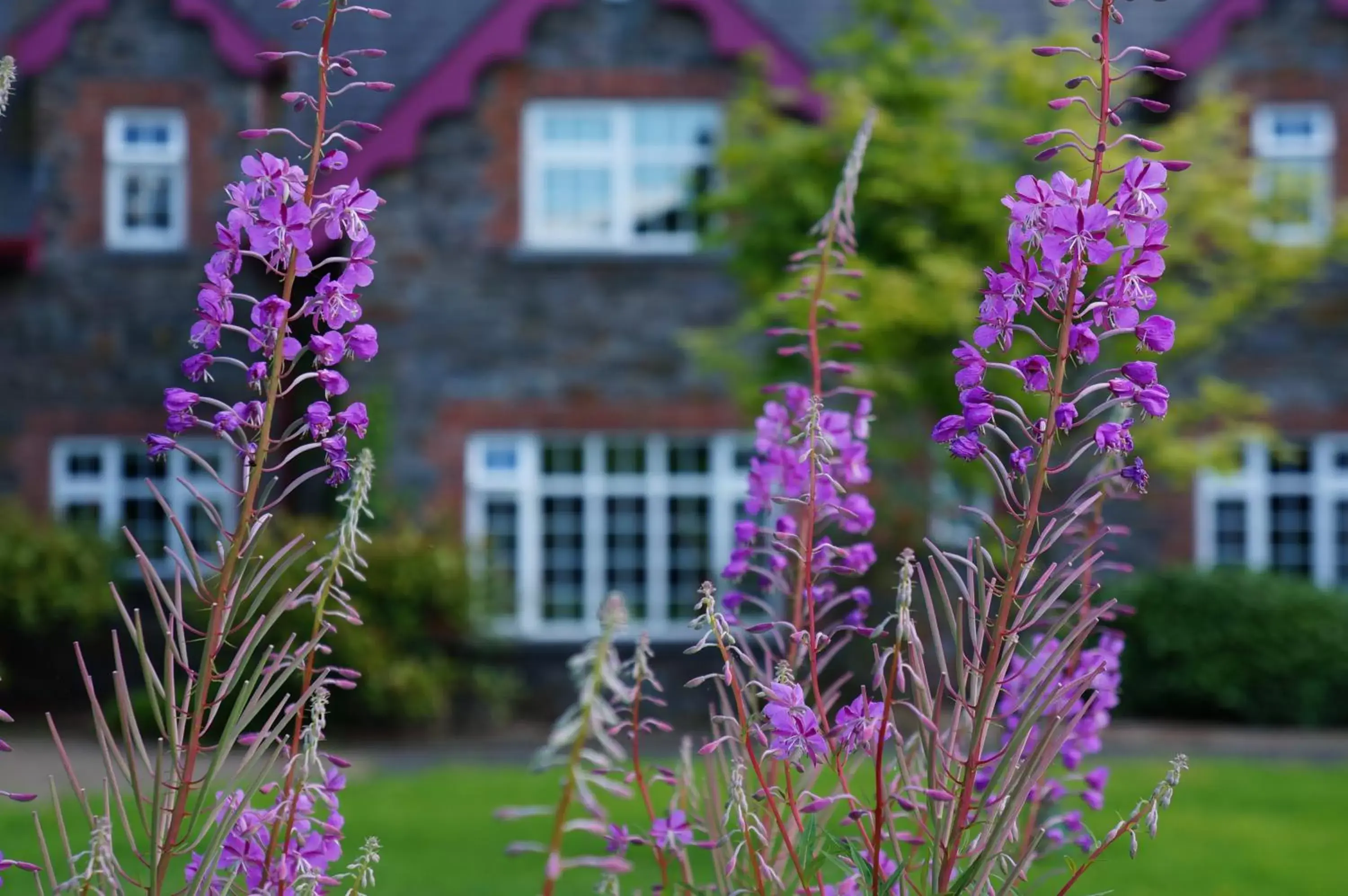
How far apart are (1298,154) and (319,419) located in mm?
13959

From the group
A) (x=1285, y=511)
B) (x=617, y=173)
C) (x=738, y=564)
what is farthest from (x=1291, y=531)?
(x=738, y=564)

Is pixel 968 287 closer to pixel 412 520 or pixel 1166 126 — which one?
pixel 1166 126

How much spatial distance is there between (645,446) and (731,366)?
216cm

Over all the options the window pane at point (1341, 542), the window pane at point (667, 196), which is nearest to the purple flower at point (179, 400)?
the window pane at point (667, 196)

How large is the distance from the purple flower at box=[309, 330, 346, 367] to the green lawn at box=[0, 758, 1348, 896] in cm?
496

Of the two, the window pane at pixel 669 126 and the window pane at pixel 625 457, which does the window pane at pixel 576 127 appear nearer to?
the window pane at pixel 669 126

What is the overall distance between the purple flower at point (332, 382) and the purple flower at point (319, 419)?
1.1 inches

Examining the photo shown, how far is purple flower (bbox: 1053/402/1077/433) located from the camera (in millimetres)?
1874

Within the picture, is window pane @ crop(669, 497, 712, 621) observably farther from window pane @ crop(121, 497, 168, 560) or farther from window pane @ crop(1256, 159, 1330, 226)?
window pane @ crop(1256, 159, 1330, 226)

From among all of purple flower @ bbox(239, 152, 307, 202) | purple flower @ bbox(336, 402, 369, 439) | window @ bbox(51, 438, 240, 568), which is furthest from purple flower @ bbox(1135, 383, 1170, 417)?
window @ bbox(51, 438, 240, 568)

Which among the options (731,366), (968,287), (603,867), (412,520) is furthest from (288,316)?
(412,520)

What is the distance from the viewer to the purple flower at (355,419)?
2.02 m

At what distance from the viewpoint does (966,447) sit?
1942mm

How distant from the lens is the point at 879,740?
188 centimetres
